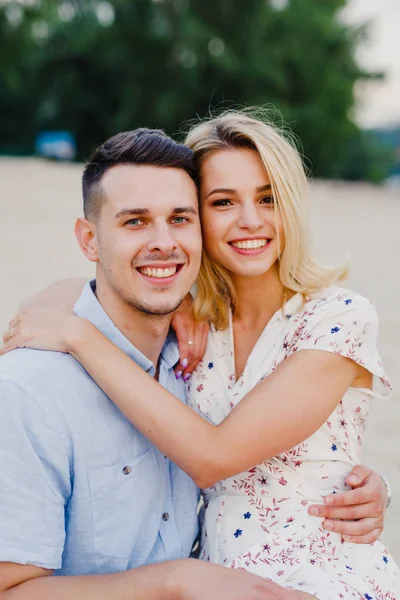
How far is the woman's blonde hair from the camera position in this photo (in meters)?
2.88

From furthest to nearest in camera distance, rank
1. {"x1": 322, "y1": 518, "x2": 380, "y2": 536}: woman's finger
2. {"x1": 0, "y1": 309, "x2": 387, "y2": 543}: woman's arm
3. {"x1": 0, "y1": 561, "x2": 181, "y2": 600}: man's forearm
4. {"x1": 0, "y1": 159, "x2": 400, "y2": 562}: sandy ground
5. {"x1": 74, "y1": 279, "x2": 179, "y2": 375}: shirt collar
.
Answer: {"x1": 0, "y1": 159, "x2": 400, "y2": 562}: sandy ground → {"x1": 74, "y1": 279, "x2": 179, "y2": 375}: shirt collar → {"x1": 322, "y1": 518, "x2": 380, "y2": 536}: woman's finger → {"x1": 0, "y1": 309, "x2": 387, "y2": 543}: woman's arm → {"x1": 0, "y1": 561, "x2": 181, "y2": 600}: man's forearm

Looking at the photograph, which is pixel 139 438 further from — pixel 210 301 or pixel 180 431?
pixel 210 301

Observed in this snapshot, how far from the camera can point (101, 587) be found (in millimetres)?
2090

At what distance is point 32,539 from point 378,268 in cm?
1177

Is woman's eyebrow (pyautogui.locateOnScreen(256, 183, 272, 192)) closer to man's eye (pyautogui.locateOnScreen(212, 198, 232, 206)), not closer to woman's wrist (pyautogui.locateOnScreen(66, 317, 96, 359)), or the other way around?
man's eye (pyautogui.locateOnScreen(212, 198, 232, 206))

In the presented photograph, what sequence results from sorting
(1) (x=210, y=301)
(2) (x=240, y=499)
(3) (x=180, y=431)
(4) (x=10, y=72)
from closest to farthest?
(3) (x=180, y=431) < (2) (x=240, y=499) < (1) (x=210, y=301) < (4) (x=10, y=72)

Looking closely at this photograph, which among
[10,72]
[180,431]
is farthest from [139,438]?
[10,72]

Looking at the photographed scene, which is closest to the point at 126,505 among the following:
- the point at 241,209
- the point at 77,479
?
the point at 77,479

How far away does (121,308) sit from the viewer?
8.67 feet

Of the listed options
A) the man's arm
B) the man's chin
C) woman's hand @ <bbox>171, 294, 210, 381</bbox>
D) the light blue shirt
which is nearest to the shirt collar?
the light blue shirt

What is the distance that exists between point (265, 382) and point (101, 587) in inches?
34.5

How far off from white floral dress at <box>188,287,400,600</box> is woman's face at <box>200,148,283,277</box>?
0.25m

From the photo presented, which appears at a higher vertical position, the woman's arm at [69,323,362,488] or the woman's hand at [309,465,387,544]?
the woman's arm at [69,323,362,488]

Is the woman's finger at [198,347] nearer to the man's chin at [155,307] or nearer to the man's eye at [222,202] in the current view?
the man's chin at [155,307]
